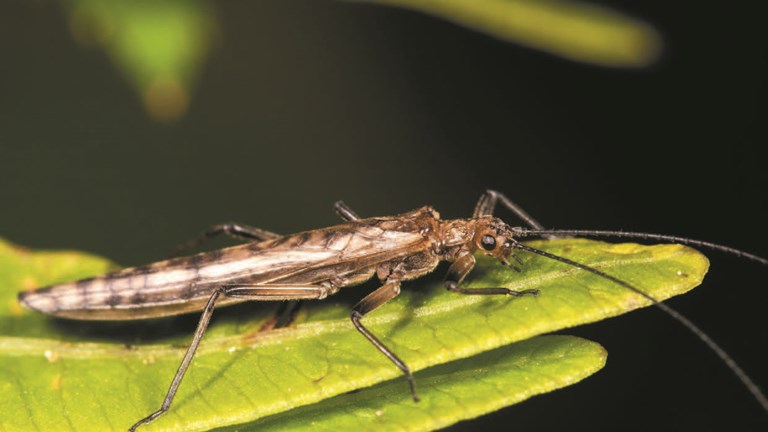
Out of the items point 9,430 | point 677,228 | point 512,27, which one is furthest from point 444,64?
point 9,430

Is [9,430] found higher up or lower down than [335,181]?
lower down

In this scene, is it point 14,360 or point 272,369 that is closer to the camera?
point 272,369

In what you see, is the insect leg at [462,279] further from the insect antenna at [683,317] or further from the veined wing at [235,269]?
the veined wing at [235,269]

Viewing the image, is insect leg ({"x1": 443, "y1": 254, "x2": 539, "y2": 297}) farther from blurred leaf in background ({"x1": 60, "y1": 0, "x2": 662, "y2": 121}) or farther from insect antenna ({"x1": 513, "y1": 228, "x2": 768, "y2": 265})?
blurred leaf in background ({"x1": 60, "y1": 0, "x2": 662, "y2": 121})

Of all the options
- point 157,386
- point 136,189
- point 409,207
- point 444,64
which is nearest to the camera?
point 157,386

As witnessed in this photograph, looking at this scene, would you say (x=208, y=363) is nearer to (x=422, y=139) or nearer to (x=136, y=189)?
(x=136, y=189)

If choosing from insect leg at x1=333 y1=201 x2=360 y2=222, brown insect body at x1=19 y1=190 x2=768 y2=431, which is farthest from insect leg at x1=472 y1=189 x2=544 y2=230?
insect leg at x1=333 y1=201 x2=360 y2=222

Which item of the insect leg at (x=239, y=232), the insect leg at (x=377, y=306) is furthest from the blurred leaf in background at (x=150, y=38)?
the insect leg at (x=377, y=306)
